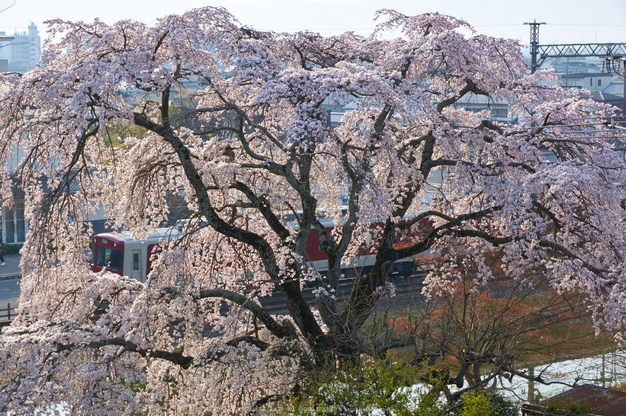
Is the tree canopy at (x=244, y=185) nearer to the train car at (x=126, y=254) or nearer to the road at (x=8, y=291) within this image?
the train car at (x=126, y=254)

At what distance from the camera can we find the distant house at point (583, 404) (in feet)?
25.3

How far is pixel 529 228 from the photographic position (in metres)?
8.41

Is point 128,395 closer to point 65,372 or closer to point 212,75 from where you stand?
point 65,372

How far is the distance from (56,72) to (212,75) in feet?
6.94

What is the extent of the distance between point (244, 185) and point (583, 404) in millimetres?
5220

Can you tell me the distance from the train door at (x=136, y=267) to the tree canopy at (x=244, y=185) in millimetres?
7386

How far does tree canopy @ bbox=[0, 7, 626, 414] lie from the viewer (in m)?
7.65

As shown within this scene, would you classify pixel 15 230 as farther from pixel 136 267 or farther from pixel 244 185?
pixel 244 185

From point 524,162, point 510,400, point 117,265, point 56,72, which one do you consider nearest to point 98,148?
point 56,72

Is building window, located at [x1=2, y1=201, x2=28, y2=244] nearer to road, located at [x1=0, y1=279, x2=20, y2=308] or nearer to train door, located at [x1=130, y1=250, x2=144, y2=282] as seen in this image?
road, located at [x1=0, y1=279, x2=20, y2=308]

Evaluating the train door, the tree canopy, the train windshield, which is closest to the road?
the train windshield

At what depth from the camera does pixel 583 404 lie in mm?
7945

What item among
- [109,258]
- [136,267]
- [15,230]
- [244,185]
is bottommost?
[15,230]

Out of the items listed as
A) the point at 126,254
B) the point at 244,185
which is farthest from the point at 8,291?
the point at 244,185
